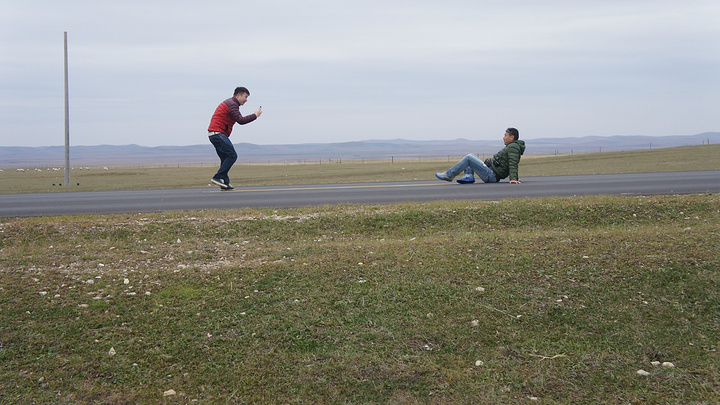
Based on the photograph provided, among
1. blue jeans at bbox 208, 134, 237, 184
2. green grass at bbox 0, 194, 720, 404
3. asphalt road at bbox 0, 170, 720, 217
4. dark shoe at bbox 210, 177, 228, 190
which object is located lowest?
green grass at bbox 0, 194, 720, 404

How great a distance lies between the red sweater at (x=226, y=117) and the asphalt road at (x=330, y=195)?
1.54m

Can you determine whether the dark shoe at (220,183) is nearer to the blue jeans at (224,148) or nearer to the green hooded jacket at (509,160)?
the blue jeans at (224,148)

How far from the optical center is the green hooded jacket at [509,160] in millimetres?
13680

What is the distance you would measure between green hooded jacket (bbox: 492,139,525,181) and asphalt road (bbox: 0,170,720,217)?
390mm

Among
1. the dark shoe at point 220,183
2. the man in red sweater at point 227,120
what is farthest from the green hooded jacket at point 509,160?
the dark shoe at point 220,183

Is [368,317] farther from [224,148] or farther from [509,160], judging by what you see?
[509,160]

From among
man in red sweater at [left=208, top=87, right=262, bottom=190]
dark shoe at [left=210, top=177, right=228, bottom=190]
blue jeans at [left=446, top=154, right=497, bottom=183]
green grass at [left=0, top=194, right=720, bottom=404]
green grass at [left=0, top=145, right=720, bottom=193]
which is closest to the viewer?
green grass at [left=0, top=194, right=720, bottom=404]

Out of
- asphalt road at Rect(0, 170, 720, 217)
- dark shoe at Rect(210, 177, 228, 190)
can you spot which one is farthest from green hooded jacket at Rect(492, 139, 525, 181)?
dark shoe at Rect(210, 177, 228, 190)

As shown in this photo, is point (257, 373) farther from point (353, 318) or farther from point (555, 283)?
point (555, 283)

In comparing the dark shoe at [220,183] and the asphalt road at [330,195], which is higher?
the dark shoe at [220,183]

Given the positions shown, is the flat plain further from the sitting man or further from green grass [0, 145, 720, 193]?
green grass [0, 145, 720, 193]

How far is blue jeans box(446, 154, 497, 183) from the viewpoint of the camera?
47.4 ft

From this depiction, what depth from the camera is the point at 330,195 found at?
13.0 m

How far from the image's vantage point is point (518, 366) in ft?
17.0
